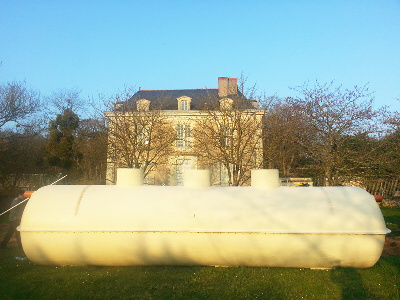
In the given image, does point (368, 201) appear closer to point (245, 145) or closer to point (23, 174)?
point (245, 145)

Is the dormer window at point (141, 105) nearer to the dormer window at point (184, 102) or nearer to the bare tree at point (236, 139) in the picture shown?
the dormer window at point (184, 102)

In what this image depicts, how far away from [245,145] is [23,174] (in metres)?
14.5

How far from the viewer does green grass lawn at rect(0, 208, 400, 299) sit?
5.56 metres

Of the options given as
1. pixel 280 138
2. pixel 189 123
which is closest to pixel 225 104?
pixel 280 138

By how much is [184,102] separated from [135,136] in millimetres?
11579

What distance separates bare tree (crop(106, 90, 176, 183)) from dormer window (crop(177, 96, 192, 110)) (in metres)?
7.63

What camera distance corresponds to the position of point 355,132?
19.3 meters

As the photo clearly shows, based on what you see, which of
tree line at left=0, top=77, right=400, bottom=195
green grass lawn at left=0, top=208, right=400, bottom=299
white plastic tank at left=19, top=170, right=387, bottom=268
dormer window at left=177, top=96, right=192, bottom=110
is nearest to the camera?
green grass lawn at left=0, top=208, right=400, bottom=299

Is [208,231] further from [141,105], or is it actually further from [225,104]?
[141,105]

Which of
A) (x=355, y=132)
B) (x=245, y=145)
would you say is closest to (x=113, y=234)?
(x=245, y=145)

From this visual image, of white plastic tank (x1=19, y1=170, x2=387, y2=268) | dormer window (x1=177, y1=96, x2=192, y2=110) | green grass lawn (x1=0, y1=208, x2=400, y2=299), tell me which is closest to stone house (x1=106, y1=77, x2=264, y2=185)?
dormer window (x1=177, y1=96, x2=192, y2=110)

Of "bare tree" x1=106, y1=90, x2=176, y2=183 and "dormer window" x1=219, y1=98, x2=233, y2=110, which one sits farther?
"bare tree" x1=106, y1=90, x2=176, y2=183

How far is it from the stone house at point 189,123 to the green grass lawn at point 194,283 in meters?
11.4

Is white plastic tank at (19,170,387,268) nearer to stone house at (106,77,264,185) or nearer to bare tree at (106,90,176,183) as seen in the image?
stone house at (106,77,264,185)
